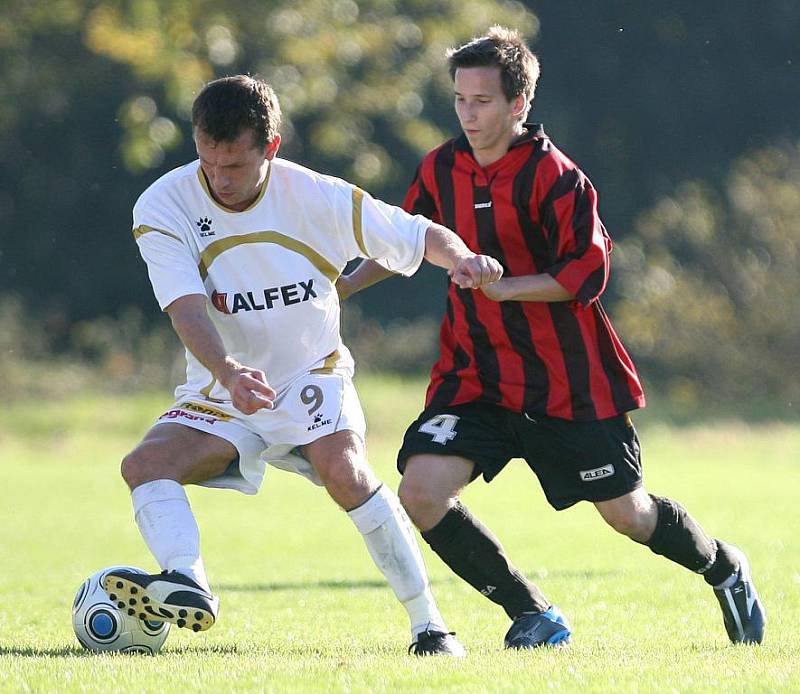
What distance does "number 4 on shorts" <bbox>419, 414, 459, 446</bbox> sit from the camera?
5309 millimetres

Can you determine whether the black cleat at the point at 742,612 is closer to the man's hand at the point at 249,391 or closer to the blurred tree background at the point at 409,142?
the man's hand at the point at 249,391

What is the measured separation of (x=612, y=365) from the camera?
540cm

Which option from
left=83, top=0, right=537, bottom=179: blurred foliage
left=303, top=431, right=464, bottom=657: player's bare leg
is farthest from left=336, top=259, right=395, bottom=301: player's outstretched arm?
left=83, top=0, right=537, bottom=179: blurred foliage

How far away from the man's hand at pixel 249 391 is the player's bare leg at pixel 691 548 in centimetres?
134

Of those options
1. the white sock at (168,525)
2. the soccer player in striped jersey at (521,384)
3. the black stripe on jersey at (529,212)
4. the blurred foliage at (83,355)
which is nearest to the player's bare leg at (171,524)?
the white sock at (168,525)

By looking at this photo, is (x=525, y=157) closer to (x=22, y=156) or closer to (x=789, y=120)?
(x=22, y=156)

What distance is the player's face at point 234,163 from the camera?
4.99 metres

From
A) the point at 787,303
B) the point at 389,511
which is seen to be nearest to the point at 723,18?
the point at 787,303

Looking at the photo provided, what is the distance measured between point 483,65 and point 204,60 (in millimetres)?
11944

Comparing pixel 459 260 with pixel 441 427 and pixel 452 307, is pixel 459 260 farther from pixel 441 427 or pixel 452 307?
pixel 441 427

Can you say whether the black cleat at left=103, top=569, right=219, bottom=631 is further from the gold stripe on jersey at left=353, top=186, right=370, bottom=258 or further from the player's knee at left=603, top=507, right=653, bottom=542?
the player's knee at left=603, top=507, right=653, bottom=542

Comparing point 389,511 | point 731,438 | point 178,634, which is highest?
point 389,511

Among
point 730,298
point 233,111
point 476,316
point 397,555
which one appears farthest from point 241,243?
point 730,298

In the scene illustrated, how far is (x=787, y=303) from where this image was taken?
977 inches
